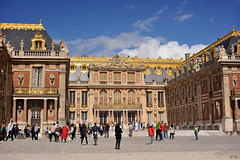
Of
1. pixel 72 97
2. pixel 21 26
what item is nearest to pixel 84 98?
pixel 72 97

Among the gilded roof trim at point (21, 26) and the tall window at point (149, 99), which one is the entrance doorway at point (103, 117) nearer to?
the tall window at point (149, 99)

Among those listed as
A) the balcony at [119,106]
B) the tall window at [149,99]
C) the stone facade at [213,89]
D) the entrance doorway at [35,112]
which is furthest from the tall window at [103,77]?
the entrance doorway at [35,112]

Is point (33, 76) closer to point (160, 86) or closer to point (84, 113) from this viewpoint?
point (84, 113)

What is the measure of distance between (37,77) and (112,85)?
22504mm

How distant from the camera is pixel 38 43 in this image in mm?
31219

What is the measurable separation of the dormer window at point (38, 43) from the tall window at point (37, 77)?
2258 millimetres

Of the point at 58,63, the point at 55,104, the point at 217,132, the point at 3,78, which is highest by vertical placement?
the point at 58,63

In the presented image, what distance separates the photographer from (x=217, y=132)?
32344 mm

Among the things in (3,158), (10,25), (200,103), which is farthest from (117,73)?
(3,158)

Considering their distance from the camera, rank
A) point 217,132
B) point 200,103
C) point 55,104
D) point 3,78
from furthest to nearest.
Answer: point 200,103
point 217,132
point 55,104
point 3,78

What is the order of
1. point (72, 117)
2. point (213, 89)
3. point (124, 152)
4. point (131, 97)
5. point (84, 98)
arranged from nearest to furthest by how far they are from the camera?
point (124, 152) → point (213, 89) → point (72, 117) → point (84, 98) → point (131, 97)

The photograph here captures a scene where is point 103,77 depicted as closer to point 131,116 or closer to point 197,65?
point 131,116

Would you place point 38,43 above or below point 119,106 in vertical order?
above

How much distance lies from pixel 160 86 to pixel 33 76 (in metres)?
28.3
